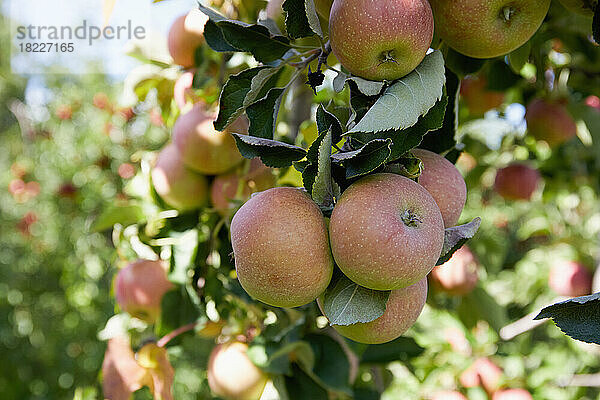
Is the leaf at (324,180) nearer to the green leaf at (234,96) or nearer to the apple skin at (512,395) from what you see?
the green leaf at (234,96)

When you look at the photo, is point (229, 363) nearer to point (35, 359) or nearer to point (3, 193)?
point (35, 359)

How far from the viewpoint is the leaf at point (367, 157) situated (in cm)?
41

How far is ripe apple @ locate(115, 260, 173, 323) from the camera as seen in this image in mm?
948

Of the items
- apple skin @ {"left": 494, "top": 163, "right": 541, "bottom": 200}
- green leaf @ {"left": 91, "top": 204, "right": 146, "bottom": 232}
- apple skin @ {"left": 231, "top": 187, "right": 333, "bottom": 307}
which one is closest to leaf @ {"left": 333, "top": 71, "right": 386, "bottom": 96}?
apple skin @ {"left": 231, "top": 187, "right": 333, "bottom": 307}

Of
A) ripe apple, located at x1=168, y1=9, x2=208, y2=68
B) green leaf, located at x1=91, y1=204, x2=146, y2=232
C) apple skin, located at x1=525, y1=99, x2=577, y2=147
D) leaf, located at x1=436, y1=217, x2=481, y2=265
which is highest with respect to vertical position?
leaf, located at x1=436, y1=217, x2=481, y2=265

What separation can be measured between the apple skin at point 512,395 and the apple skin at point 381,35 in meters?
1.06

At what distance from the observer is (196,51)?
2.87ft

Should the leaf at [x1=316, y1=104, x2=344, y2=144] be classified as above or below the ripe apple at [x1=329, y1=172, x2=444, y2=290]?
above

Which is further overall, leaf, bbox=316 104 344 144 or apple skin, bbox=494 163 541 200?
apple skin, bbox=494 163 541 200

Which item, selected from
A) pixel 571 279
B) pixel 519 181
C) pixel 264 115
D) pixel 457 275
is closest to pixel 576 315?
pixel 264 115

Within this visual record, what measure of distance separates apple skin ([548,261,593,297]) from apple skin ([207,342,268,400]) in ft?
3.56

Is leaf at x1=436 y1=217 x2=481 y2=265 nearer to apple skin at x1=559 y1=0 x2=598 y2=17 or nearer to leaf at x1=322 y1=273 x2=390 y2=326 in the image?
leaf at x1=322 y1=273 x2=390 y2=326

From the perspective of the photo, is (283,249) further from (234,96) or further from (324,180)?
(234,96)

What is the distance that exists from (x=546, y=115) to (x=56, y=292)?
3521 millimetres
